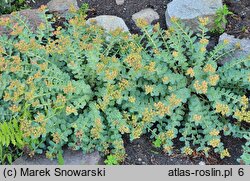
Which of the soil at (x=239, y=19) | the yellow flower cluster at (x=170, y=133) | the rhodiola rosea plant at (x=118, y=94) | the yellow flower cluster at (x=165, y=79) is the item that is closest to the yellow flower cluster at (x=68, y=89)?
the rhodiola rosea plant at (x=118, y=94)

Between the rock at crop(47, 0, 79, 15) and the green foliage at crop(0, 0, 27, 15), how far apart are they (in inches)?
12.9

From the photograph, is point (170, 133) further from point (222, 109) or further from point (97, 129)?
point (97, 129)

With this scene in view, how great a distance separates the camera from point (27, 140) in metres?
4.41

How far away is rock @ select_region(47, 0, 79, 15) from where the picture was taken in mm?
5637

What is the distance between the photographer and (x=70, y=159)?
4.44 meters

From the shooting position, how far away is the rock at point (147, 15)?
546 centimetres

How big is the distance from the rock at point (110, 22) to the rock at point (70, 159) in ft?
4.76

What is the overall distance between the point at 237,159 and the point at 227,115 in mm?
392

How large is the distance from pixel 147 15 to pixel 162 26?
216mm

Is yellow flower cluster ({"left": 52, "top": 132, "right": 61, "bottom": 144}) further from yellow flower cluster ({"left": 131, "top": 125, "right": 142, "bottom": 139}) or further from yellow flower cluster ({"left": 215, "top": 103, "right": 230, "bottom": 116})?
yellow flower cluster ({"left": 215, "top": 103, "right": 230, "bottom": 116})

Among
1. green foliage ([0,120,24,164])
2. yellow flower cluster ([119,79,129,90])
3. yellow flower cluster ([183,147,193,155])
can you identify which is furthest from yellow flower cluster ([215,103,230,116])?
green foliage ([0,120,24,164])

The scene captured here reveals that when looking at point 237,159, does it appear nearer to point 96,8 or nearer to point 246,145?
point 246,145

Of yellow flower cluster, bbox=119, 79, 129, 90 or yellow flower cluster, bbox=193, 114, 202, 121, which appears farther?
yellow flower cluster, bbox=119, 79, 129, 90

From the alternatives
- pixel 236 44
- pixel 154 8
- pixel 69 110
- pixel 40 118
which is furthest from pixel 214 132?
pixel 154 8
